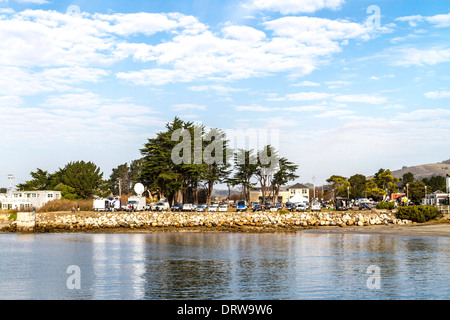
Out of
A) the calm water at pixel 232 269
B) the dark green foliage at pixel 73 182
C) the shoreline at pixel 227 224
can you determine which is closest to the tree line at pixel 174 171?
the dark green foliage at pixel 73 182

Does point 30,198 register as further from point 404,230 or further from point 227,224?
point 404,230

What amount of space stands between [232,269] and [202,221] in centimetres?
4302

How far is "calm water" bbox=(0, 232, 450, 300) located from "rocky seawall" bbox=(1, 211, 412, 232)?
19546mm

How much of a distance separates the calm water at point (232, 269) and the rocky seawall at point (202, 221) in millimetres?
19546

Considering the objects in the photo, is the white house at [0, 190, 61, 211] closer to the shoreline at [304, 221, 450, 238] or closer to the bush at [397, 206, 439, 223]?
the shoreline at [304, 221, 450, 238]

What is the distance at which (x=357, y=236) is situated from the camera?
62.7m

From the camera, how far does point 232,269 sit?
35.7 m

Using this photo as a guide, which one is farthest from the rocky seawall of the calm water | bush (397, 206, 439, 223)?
the calm water

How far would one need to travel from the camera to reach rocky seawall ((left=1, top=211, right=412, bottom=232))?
251 ft

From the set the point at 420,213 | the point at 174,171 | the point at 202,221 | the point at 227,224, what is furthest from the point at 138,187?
the point at 420,213

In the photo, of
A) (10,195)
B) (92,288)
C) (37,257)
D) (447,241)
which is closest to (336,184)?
(10,195)

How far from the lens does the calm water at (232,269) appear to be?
90.7 feet
